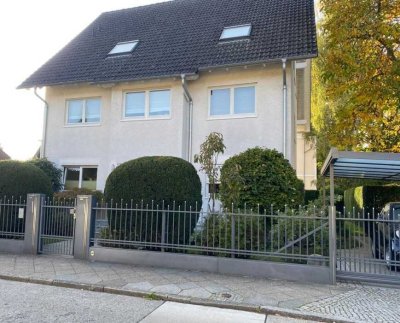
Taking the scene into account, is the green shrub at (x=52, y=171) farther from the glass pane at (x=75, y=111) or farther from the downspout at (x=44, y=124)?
the glass pane at (x=75, y=111)

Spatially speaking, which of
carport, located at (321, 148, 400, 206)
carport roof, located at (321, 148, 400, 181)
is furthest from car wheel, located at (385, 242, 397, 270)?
carport roof, located at (321, 148, 400, 181)

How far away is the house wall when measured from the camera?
1316cm

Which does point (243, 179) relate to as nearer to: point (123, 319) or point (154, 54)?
point (123, 319)

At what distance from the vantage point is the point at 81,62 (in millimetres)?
16625

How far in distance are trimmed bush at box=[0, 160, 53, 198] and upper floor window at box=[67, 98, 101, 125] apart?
205 inches

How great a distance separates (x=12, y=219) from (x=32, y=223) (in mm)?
802

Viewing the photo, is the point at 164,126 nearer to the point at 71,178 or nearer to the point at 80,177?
the point at 80,177

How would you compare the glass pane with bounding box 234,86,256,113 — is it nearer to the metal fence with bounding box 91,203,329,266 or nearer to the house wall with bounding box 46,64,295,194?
the house wall with bounding box 46,64,295,194

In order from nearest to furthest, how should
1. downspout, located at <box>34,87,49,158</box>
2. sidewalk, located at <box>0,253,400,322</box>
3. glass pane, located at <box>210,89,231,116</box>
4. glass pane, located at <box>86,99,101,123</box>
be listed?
sidewalk, located at <box>0,253,400,322</box>, glass pane, located at <box>210,89,231,116</box>, glass pane, located at <box>86,99,101,123</box>, downspout, located at <box>34,87,49,158</box>

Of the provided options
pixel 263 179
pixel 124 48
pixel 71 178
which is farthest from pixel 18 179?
pixel 124 48

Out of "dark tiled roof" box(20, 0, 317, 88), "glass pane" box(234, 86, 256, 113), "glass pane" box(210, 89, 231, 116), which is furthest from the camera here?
"glass pane" box(210, 89, 231, 116)

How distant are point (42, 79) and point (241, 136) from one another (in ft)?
29.5

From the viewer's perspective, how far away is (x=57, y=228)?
959 cm

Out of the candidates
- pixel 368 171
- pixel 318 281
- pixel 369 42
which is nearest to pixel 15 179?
pixel 318 281
